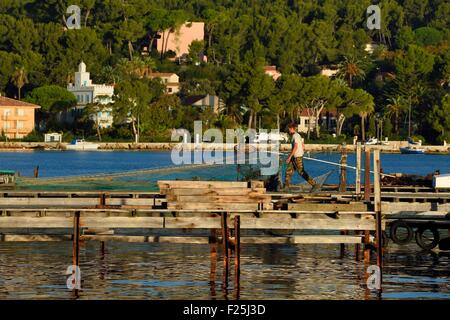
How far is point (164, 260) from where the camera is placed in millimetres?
37000

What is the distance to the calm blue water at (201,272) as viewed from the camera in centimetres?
3153

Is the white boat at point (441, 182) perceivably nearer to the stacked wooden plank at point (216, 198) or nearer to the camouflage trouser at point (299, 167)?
the camouflage trouser at point (299, 167)

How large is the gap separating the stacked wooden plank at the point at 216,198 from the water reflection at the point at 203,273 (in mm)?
1340

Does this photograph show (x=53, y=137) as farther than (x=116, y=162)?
Yes

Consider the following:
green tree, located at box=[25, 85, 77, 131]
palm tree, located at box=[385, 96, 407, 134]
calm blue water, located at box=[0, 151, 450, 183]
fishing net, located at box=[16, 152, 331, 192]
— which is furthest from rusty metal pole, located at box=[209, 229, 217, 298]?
palm tree, located at box=[385, 96, 407, 134]

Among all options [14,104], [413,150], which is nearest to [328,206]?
[413,150]

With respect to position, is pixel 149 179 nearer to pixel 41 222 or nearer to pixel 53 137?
pixel 41 222

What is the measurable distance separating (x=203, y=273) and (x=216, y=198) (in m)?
1.89

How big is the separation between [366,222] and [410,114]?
16256 cm

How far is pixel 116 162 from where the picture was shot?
5797 inches

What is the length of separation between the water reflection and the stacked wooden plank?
1340 mm

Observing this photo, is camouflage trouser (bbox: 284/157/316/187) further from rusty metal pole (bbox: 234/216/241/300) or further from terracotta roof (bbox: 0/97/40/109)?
terracotta roof (bbox: 0/97/40/109)

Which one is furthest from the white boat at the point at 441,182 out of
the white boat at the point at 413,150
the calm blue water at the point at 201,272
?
the white boat at the point at 413,150
